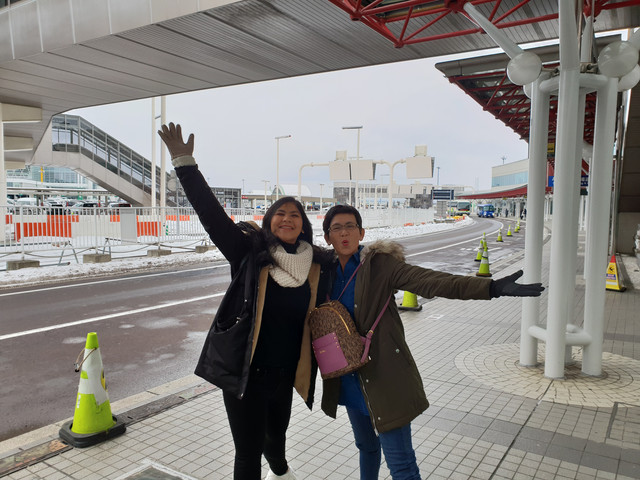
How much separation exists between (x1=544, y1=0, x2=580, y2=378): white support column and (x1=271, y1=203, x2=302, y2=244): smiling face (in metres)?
3.63

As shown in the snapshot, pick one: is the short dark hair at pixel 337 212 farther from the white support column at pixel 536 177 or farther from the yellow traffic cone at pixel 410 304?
the yellow traffic cone at pixel 410 304

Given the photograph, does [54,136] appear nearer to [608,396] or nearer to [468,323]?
[468,323]

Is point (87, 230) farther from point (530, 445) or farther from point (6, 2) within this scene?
point (530, 445)

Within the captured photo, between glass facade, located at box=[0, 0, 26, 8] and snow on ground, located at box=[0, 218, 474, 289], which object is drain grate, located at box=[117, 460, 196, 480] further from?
glass facade, located at box=[0, 0, 26, 8]

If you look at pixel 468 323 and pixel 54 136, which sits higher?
pixel 54 136

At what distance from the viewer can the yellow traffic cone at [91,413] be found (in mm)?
3782

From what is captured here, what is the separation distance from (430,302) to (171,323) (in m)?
5.06

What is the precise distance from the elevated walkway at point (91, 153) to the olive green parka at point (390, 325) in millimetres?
32126

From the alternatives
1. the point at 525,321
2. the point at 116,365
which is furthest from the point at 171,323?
the point at 525,321

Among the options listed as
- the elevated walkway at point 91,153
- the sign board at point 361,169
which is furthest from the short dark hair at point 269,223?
the sign board at point 361,169

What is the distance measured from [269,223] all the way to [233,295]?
45 cm

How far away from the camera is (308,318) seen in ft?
8.56

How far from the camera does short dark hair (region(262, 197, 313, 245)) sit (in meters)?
2.58

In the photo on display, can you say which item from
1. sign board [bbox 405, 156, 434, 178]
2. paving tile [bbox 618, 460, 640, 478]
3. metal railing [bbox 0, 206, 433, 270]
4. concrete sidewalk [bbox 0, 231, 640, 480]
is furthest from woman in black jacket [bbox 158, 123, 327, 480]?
sign board [bbox 405, 156, 434, 178]
